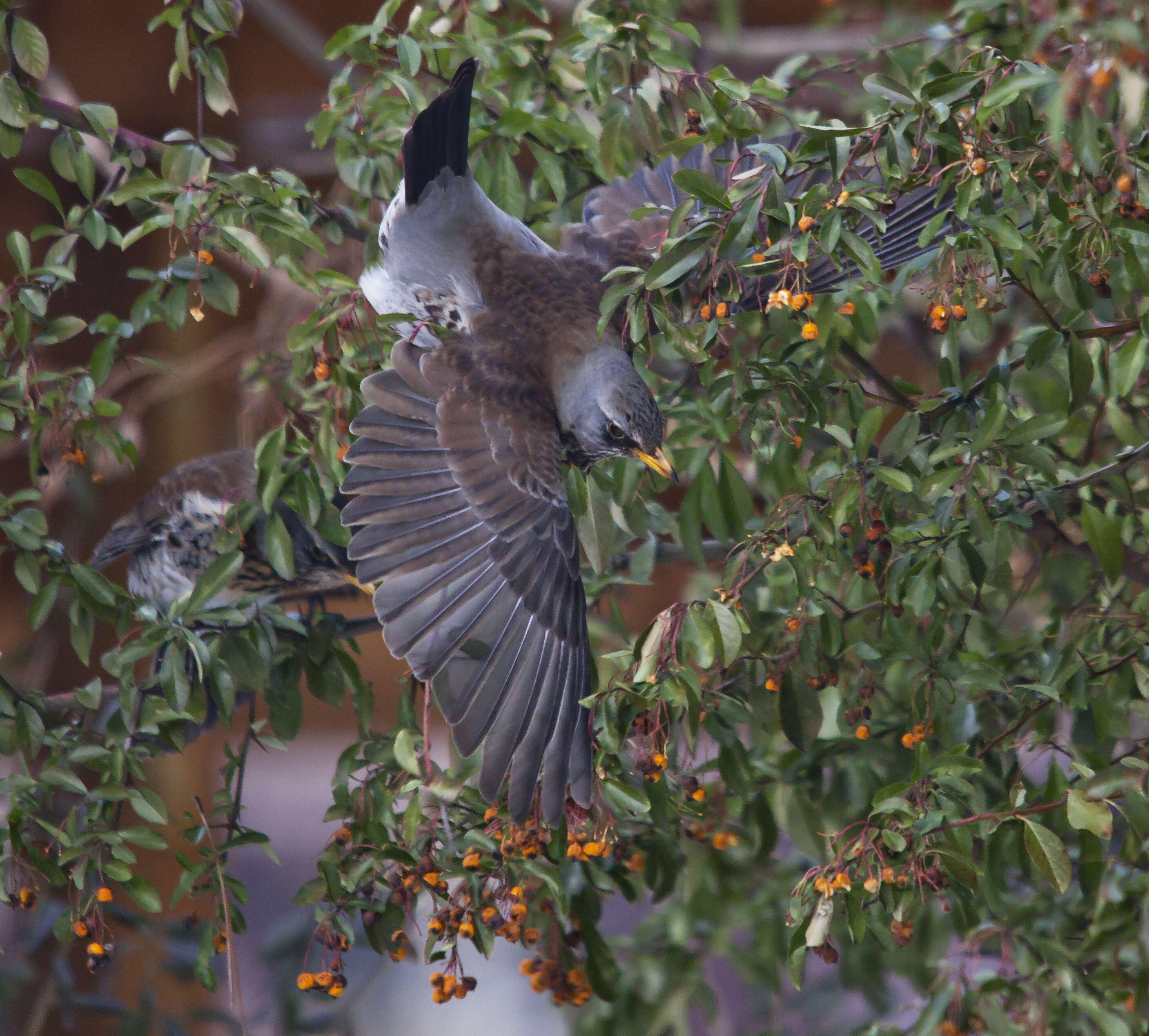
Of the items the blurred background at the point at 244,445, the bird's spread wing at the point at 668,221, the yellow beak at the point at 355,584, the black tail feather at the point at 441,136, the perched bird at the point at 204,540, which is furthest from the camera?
the blurred background at the point at 244,445

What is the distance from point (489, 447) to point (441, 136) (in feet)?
1.52

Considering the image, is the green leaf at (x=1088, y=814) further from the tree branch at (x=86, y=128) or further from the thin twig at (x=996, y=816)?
the tree branch at (x=86, y=128)

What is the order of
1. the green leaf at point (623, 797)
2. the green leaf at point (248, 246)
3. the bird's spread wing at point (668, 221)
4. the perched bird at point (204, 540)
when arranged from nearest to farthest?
the green leaf at point (623, 797), the green leaf at point (248, 246), the bird's spread wing at point (668, 221), the perched bird at point (204, 540)

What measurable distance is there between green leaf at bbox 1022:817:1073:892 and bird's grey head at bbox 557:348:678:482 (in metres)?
0.71

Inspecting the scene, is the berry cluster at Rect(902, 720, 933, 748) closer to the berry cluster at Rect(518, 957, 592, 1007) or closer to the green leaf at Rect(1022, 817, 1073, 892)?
the green leaf at Rect(1022, 817, 1073, 892)

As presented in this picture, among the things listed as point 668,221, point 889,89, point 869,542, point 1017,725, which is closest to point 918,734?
point 1017,725

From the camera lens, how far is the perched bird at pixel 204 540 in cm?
202

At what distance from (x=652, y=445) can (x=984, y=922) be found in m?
0.94

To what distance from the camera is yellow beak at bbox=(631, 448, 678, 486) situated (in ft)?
5.62

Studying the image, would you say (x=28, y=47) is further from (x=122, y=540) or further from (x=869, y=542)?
(x=869, y=542)

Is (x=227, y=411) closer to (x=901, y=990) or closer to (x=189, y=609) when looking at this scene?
(x=189, y=609)

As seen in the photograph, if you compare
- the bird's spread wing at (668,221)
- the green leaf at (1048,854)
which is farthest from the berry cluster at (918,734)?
the bird's spread wing at (668,221)

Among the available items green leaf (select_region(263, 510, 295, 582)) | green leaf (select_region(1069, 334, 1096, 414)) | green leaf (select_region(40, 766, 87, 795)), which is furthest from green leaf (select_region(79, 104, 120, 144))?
green leaf (select_region(1069, 334, 1096, 414))

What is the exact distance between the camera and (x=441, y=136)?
1.70m
